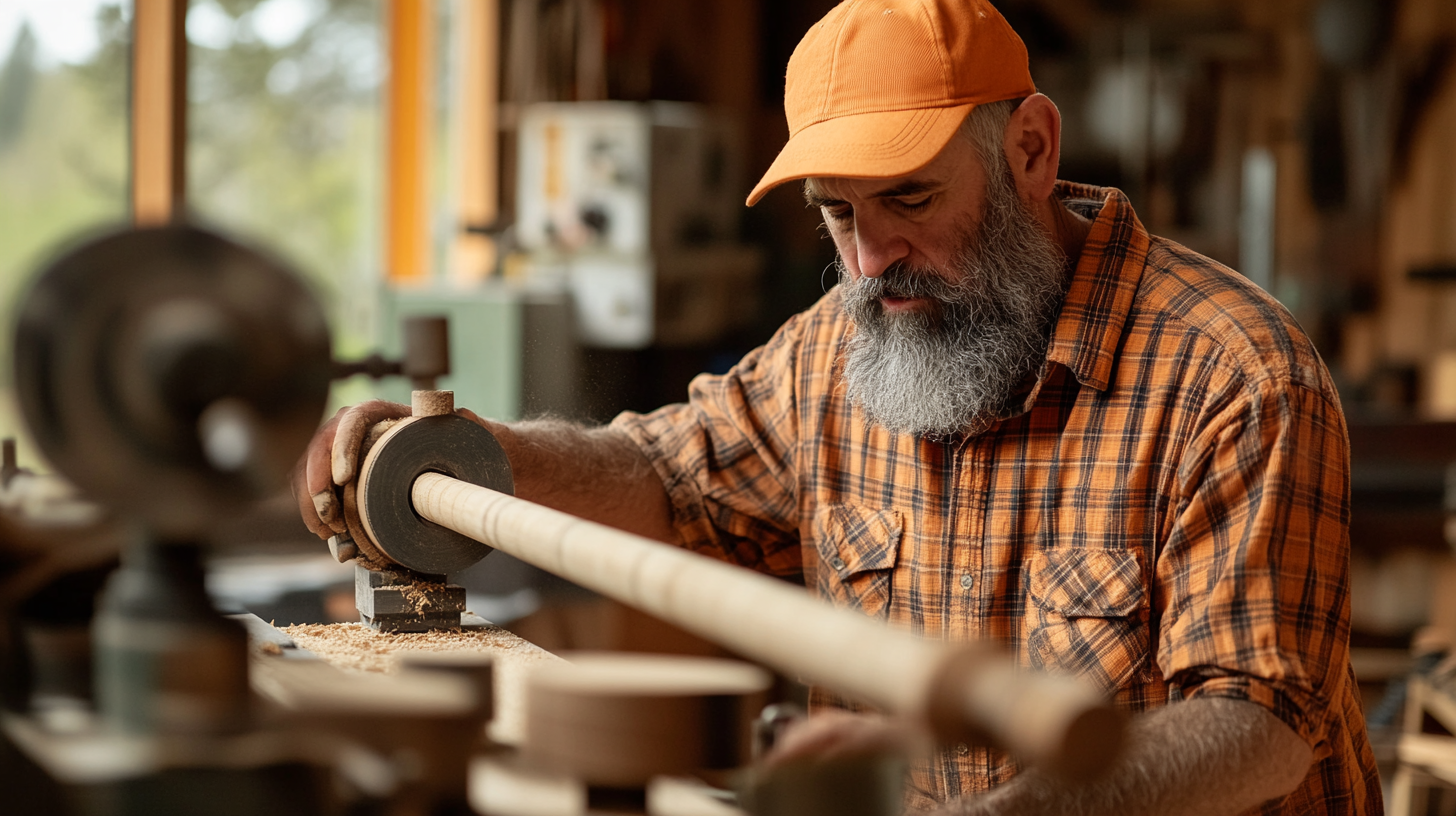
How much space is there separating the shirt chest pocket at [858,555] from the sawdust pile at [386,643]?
482 mm

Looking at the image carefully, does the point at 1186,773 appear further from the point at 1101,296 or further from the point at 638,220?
the point at 638,220

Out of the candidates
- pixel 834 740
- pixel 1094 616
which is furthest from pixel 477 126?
pixel 834 740

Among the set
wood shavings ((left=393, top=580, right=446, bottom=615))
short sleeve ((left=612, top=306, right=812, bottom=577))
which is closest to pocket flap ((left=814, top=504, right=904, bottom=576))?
short sleeve ((left=612, top=306, right=812, bottom=577))

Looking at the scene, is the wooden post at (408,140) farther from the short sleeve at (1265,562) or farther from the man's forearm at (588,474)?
the short sleeve at (1265,562)

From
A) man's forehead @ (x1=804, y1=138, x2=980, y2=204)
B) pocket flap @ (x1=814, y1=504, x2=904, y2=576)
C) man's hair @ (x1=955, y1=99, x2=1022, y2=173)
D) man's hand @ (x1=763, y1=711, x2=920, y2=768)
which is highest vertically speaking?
man's hair @ (x1=955, y1=99, x2=1022, y2=173)

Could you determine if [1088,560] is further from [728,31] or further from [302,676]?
[728,31]

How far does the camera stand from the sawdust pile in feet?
4.19

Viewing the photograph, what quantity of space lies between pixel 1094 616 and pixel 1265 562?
8.4 inches

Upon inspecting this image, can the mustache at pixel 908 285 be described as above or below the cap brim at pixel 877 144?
below

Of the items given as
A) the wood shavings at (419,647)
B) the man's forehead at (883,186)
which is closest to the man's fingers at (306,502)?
the wood shavings at (419,647)

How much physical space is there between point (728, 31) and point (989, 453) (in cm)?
442

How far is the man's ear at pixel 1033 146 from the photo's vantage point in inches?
63.8

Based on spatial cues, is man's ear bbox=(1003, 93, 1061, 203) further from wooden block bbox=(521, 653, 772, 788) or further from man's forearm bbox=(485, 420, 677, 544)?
wooden block bbox=(521, 653, 772, 788)

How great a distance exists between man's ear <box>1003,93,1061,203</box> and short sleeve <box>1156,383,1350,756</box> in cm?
38
